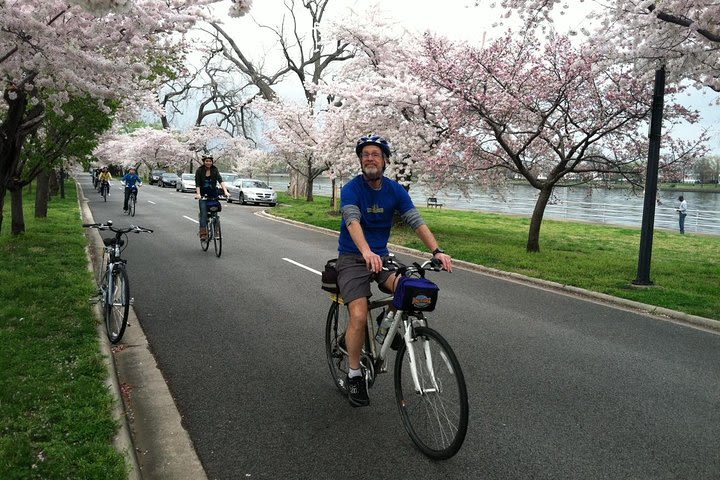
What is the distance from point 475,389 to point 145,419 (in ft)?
8.50

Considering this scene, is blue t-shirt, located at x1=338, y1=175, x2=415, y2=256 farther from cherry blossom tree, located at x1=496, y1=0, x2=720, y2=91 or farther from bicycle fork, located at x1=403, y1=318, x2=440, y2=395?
cherry blossom tree, located at x1=496, y1=0, x2=720, y2=91

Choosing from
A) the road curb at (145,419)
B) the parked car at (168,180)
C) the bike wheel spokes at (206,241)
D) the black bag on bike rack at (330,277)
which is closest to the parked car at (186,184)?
the parked car at (168,180)

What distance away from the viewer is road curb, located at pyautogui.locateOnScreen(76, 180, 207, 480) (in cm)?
345

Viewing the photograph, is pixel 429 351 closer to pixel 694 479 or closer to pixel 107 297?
pixel 694 479

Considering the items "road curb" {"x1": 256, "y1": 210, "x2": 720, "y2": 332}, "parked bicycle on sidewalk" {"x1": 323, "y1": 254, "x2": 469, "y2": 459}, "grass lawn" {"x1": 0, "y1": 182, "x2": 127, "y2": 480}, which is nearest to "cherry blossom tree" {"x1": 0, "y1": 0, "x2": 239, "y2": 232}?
"grass lawn" {"x1": 0, "y1": 182, "x2": 127, "y2": 480}

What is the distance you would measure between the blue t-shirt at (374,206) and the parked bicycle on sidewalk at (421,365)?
31cm

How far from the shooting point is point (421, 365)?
3.68 meters

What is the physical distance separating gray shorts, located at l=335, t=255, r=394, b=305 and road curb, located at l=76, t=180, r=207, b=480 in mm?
1423

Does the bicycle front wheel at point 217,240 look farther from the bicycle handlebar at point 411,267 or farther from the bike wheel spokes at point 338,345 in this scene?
the bicycle handlebar at point 411,267

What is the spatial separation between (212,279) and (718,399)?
7.31 m

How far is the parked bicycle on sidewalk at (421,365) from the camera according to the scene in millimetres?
3461

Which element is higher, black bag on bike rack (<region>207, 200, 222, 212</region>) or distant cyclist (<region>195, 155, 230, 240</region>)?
distant cyclist (<region>195, 155, 230, 240</region>)

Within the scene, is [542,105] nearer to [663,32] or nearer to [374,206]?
[663,32]

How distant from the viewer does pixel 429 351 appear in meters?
3.60
